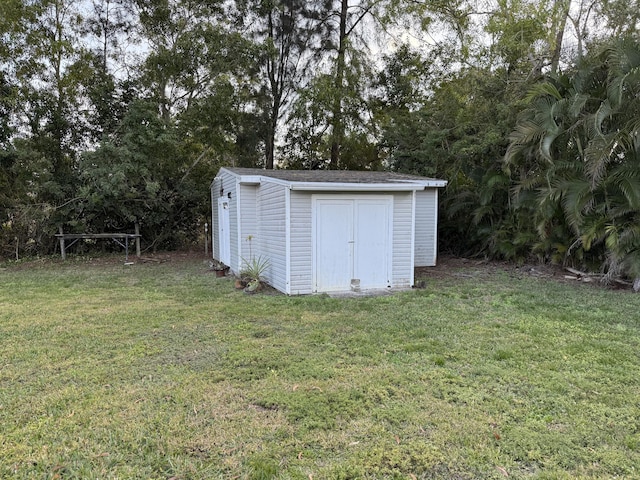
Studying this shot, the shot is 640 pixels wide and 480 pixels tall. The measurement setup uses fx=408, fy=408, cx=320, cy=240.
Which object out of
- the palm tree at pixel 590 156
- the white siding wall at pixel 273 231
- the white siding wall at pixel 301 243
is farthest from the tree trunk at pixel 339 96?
the white siding wall at pixel 301 243

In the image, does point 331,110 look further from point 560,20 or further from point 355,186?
point 355,186

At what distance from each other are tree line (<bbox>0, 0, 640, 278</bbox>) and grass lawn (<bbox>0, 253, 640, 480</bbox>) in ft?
9.58

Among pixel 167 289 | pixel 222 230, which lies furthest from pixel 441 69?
pixel 167 289

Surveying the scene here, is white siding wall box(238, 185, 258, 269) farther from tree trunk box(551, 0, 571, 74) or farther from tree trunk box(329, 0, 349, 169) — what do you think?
tree trunk box(551, 0, 571, 74)

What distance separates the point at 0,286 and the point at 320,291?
578 centimetres

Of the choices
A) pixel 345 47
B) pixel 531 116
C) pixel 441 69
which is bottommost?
pixel 531 116

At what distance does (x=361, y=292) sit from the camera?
686 cm

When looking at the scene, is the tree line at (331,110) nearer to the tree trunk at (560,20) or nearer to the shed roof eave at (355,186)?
the tree trunk at (560,20)

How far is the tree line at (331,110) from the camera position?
7.13 metres

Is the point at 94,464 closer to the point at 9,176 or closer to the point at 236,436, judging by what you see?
the point at 236,436

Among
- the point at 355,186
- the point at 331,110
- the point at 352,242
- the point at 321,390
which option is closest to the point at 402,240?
the point at 352,242

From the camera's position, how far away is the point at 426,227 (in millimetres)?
9719

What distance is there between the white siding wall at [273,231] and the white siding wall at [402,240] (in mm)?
1941

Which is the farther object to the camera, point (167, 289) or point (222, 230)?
point (222, 230)
